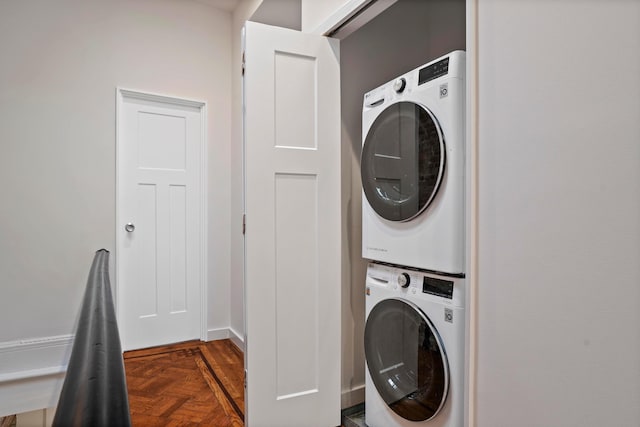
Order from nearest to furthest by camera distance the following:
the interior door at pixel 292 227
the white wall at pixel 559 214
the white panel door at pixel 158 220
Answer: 1. the white wall at pixel 559 214
2. the interior door at pixel 292 227
3. the white panel door at pixel 158 220

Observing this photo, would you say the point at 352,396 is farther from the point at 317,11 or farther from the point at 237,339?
the point at 317,11

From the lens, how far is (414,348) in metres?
1.58

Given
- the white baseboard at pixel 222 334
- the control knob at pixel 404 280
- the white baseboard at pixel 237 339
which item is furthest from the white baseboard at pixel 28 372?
the control knob at pixel 404 280

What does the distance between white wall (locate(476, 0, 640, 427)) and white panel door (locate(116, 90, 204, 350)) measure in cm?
267

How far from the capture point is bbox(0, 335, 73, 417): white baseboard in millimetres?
2512

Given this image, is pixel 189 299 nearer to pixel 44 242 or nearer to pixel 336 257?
pixel 44 242

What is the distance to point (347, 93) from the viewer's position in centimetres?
219

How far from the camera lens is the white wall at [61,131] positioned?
8.50ft

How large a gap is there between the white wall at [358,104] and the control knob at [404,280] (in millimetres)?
556

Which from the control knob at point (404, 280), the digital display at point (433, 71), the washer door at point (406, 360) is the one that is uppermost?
the digital display at point (433, 71)

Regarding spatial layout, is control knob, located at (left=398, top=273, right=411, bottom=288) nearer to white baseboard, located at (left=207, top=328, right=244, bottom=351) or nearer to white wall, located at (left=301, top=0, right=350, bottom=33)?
white wall, located at (left=301, top=0, right=350, bottom=33)

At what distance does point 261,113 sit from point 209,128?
5.56 ft

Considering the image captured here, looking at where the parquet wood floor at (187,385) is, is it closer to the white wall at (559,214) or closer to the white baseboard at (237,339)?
the white baseboard at (237,339)

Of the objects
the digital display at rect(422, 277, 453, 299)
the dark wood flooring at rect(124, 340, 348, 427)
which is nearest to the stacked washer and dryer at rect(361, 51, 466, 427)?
the digital display at rect(422, 277, 453, 299)
